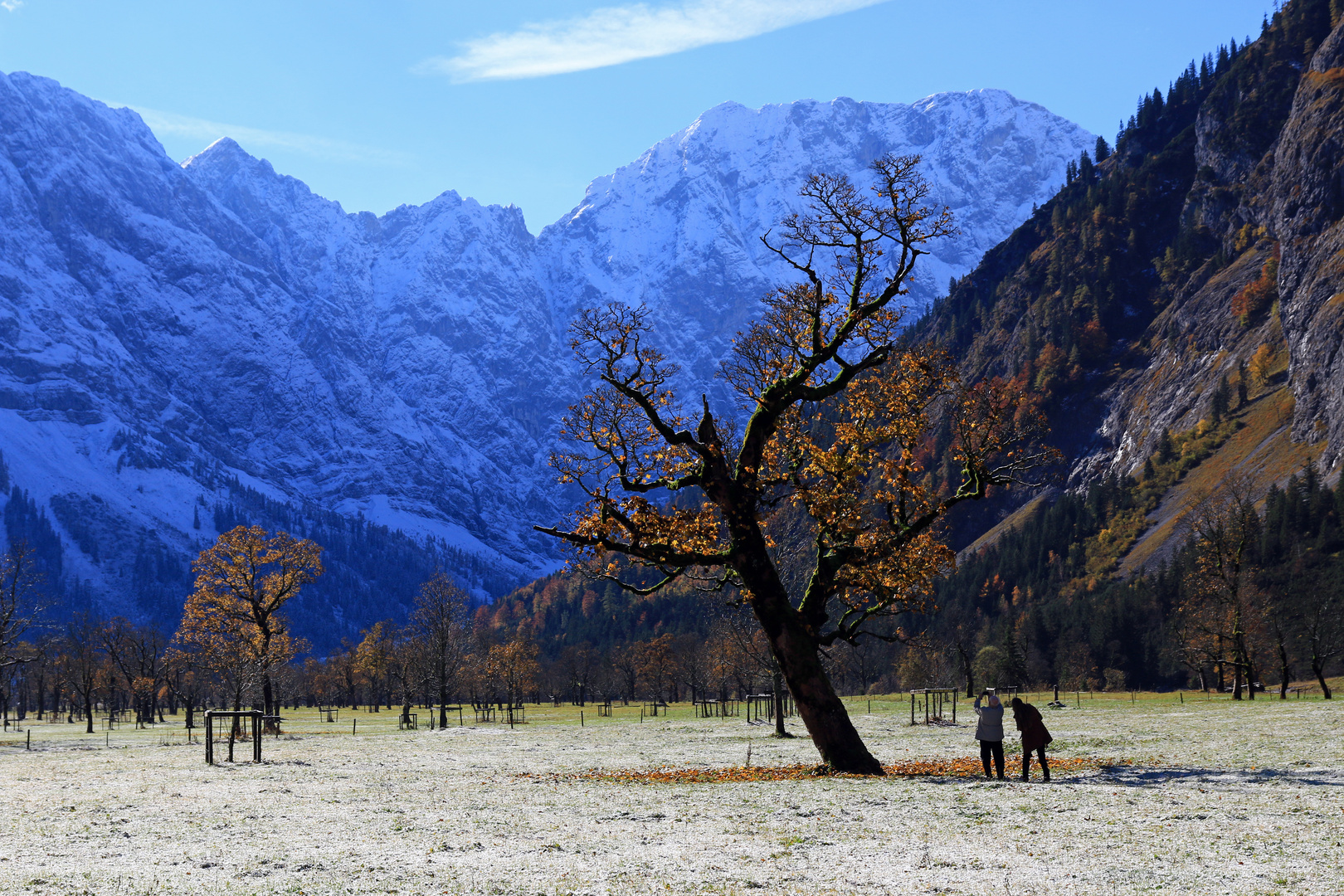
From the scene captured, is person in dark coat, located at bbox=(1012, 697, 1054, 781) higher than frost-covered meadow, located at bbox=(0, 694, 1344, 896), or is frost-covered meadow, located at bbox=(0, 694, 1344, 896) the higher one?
person in dark coat, located at bbox=(1012, 697, 1054, 781)

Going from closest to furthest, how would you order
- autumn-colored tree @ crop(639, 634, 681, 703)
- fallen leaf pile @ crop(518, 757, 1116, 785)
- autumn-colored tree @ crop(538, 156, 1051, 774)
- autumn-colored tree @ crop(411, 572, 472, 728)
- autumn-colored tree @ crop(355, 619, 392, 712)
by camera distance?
fallen leaf pile @ crop(518, 757, 1116, 785) → autumn-colored tree @ crop(538, 156, 1051, 774) → autumn-colored tree @ crop(411, 572, 472, 728) → autumn-colored tree @ crop(355, 619, 392, 712) → autumn-colored tree @ crop(639, 634, 681, 703)

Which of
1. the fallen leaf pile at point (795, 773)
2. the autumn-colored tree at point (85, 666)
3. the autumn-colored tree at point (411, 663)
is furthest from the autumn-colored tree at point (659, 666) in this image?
the fallen leaf pile at point (795, 773)

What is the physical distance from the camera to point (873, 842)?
18.6m

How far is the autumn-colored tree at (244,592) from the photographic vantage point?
77438mm

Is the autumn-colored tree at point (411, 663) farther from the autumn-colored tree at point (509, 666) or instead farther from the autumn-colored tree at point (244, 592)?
the autumn-colored tree at point (244, 592)

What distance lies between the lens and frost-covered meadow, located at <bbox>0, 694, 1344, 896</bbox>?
16.2 metres

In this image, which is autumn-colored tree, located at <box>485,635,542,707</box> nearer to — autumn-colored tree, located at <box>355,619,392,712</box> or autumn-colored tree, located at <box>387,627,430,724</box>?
autumn-colored tree, located at <box>387,627,430,724</box>

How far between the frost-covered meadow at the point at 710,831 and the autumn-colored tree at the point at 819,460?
5.44m

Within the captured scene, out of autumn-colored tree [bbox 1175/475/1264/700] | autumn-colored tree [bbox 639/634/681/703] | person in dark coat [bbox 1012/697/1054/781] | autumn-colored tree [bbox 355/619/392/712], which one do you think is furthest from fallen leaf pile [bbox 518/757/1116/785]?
autumn-colored tree [bbox 639/634/681/703]

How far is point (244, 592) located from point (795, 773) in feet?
201

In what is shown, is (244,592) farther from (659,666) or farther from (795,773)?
(659,666)

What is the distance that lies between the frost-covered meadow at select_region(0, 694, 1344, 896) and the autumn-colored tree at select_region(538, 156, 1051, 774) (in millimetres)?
5439

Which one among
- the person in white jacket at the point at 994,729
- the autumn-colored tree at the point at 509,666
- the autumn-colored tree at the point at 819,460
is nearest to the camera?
the person in white jacket at the point at 994,729

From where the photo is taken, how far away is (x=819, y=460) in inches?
1146
